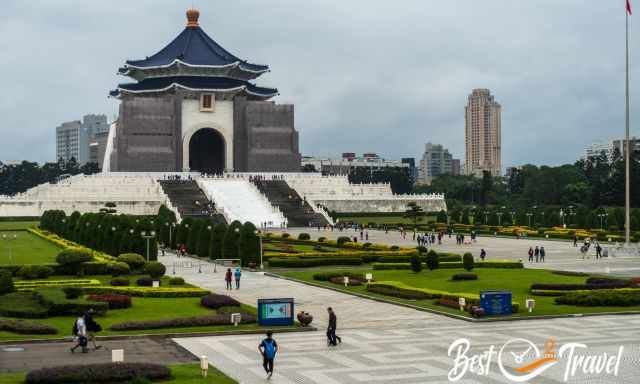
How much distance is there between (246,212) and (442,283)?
39184mm

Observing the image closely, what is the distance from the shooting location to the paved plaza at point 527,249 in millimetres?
36188

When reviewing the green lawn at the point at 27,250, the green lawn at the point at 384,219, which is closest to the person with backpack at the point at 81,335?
the green lawn at the point at 27,250

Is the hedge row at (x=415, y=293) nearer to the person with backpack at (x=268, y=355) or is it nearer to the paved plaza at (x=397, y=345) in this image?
the paved plaza at (x=397, y=345)

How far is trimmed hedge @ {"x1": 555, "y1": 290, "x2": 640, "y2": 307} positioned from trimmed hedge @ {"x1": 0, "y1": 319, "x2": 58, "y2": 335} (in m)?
12.8

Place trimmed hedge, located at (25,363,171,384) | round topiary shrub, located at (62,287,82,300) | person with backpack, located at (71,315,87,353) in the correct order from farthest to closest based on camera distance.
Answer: round topiary shrub, located at (62,287,82,300)
person with backpack, located at (71,315,87,353)
trimmed hedge, located at (25,363,171,384)

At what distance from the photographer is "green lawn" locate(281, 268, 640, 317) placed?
76.4 feet

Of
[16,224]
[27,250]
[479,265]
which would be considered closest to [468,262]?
[479,265]

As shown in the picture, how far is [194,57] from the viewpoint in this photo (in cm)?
8544

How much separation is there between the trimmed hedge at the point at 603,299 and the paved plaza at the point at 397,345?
1495 millimetres

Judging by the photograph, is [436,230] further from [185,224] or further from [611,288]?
[611,288]

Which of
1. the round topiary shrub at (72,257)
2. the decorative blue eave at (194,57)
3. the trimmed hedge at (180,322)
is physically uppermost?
the decorative blue eave at (194,57)

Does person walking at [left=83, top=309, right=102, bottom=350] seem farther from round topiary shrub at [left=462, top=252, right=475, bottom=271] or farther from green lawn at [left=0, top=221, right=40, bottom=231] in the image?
green lawn at [left=0, top=221, right=40, bottom=231]

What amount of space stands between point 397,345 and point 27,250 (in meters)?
27.5

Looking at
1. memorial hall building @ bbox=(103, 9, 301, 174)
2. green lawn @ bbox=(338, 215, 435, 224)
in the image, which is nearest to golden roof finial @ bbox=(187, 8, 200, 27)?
memorial hall building @ bbox=(103, 9, 301, 174)
